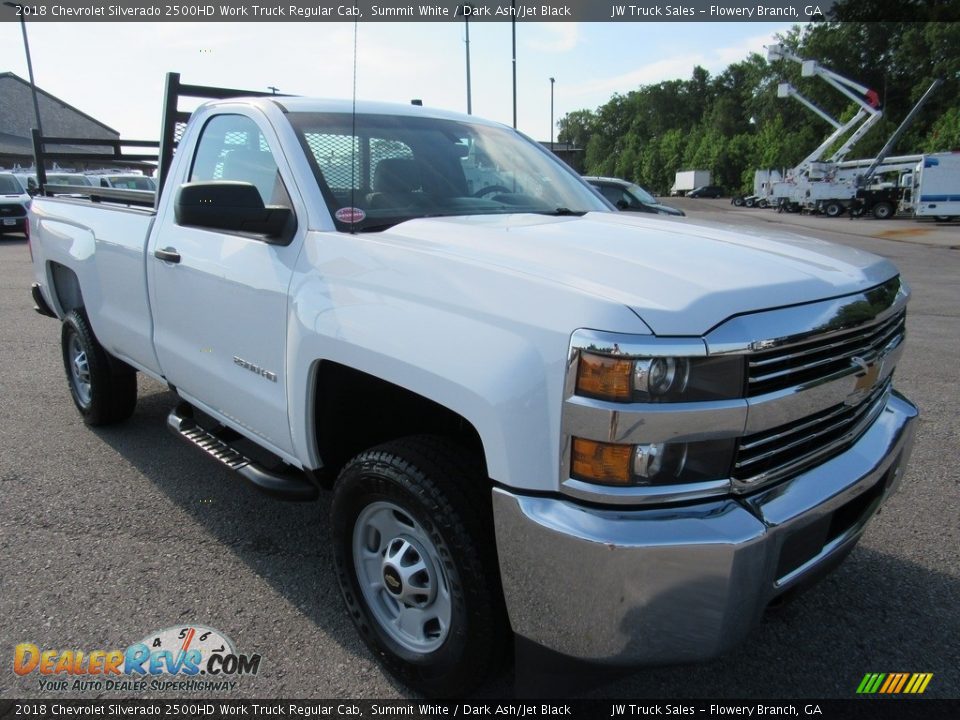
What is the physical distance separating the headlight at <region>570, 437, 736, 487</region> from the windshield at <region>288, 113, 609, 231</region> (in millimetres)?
1222

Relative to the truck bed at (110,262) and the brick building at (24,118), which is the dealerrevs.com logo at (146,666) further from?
the brick building at (24,118)

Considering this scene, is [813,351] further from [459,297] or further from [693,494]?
[459,297]

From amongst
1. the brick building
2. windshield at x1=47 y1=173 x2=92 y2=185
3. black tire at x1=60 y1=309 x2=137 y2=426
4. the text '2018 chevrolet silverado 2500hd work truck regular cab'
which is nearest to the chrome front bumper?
the text '2018 chevrolet silverado 2500hd work truck regular cab'

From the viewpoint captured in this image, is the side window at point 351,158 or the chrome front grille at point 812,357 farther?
the side window at point 351,158

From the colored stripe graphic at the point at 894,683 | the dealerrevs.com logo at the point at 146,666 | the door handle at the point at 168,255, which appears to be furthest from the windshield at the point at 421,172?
the colored stripe graphic at the point at 894,683

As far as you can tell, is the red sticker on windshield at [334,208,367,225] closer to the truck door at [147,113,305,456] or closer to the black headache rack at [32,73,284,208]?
the truck door at [147,113,305,456]

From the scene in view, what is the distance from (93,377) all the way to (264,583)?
2304 millimetres

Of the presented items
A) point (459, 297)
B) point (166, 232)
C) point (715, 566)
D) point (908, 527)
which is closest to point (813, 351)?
point (715, 566)

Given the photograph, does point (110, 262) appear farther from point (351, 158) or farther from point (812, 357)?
point (812, 357)

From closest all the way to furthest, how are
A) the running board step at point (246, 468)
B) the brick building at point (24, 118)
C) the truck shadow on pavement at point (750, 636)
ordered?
the truck shadow on pavement at point (750, 636), the running board step at point (246, 468), the brick building at point (24, 118)

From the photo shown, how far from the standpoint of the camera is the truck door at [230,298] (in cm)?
262

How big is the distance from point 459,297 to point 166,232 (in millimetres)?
2004

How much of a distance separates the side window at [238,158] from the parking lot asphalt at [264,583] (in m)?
1.49

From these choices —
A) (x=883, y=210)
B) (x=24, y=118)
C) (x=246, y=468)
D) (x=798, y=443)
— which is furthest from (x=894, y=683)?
(x=24, y=118)
